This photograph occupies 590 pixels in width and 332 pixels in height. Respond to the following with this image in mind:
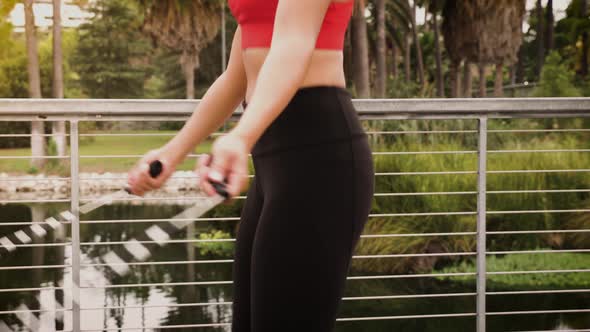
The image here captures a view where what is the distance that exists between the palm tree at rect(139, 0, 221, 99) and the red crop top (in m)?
21.3

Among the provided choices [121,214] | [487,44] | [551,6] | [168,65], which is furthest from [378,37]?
[168,65]

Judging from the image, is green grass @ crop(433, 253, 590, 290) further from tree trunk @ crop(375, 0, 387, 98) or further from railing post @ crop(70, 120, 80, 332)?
tree trunk @ crop(375, 0, 387, 98)

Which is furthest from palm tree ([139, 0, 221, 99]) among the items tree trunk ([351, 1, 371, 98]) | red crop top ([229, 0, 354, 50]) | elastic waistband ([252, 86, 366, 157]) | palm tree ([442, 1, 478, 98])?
elastic waistband ([252, 86, 366, 157])

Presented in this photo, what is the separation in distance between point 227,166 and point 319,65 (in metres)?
0.37

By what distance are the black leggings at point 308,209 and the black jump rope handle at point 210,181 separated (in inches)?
7.2

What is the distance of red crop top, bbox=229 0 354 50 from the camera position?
52.7 inches

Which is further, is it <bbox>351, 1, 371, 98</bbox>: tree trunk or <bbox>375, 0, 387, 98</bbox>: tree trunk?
<bbox>375, 0, 387, 98</bbox>: tree trunk

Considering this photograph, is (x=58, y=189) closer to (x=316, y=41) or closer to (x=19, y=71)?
(x=19, y=71)

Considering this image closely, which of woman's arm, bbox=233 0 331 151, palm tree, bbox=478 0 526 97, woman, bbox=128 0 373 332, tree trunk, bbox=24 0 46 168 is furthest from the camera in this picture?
tree trunk, bbox=24 0 46 168

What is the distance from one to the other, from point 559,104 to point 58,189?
20.6 meters

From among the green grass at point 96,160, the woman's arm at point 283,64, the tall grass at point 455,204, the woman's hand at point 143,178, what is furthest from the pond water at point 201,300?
the woman's arm at point 283,64

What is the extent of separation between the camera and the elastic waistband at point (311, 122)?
1.30 metres

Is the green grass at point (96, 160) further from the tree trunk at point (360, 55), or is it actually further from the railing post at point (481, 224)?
the railing post at point (481, 224)

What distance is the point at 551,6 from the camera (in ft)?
101
